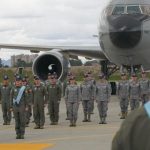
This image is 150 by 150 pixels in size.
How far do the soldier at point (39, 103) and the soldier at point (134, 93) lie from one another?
2.90 meters

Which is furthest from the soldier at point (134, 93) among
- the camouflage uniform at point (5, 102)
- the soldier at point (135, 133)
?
the soldier at point (135, 133)

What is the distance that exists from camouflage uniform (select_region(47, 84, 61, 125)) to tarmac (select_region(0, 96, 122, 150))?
34 centimetres

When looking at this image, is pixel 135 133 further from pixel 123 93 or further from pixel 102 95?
pixel 123 93

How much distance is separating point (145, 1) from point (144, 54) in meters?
1.98

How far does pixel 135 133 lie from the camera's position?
139 cm

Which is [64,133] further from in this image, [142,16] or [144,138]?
[144,138]

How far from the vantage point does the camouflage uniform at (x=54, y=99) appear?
14.3 metres

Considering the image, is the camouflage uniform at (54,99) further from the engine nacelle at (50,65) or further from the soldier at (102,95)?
the engine nacelle at (50,65)

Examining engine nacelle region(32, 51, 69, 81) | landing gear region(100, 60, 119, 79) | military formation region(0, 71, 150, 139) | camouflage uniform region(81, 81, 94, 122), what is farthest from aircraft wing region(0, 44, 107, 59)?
camouflage uniform region(81, 81, 94, 122)

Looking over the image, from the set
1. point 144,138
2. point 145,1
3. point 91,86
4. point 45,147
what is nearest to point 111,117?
point 91,86

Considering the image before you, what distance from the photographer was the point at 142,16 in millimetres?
16422

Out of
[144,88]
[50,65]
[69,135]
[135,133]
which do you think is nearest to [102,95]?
[144,88]

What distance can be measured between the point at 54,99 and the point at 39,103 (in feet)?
4.34

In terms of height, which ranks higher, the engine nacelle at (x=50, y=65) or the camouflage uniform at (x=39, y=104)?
the engine nacelle at (x=50, y=65)
